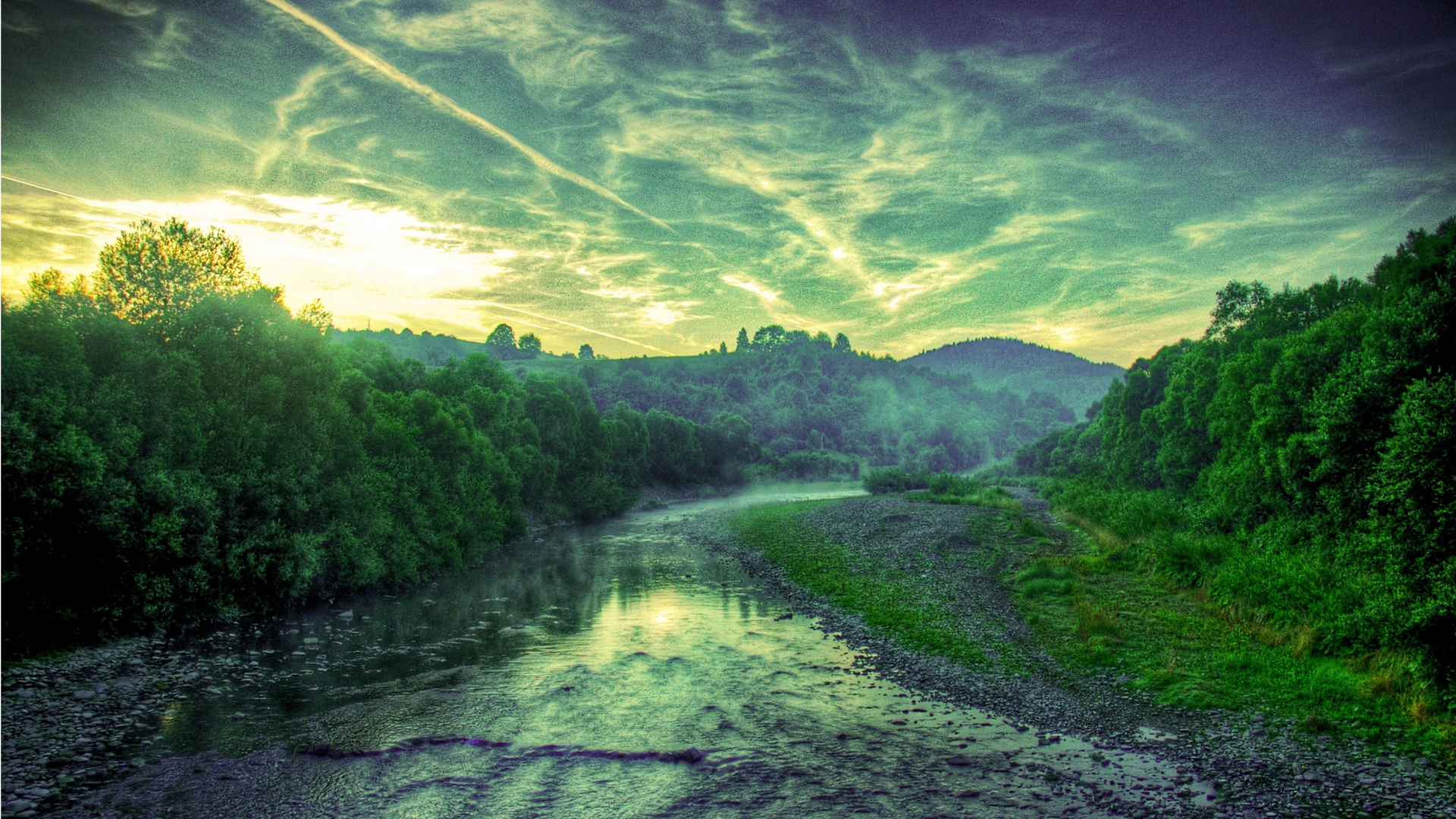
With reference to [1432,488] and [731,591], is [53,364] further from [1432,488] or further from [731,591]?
[1432,488]

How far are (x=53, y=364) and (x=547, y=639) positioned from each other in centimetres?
2069

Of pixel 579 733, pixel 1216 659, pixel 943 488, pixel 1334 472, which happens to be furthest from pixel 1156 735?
pixel 943 488

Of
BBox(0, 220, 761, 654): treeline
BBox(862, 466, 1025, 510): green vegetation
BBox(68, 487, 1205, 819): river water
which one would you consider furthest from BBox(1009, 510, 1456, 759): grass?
BBox(0, 220, 761, 654): treeline

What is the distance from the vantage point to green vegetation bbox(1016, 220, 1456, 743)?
16.8 meters

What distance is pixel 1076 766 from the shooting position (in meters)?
16.0

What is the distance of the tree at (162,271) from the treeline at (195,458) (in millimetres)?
85

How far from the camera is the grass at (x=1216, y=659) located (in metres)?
17.0

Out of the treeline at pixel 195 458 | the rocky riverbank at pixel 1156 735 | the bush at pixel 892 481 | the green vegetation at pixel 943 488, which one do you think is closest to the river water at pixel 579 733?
the rocky riverbank at pixel 1156 735

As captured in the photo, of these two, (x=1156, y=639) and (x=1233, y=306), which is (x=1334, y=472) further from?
(x=1233, y=306)

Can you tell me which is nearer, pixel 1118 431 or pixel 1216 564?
pixel 1216 564

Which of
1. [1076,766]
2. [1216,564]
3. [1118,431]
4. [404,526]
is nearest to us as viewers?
[1076,766]

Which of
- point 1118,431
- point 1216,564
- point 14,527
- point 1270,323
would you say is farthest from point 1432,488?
point 1118,431

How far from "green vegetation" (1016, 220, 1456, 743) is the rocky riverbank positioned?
202 centimetres

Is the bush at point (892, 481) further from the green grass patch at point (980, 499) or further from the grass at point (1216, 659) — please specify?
the grass at point (1216, 659)
